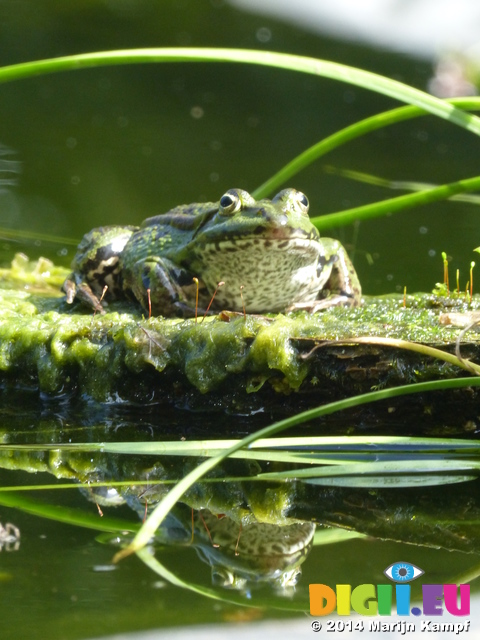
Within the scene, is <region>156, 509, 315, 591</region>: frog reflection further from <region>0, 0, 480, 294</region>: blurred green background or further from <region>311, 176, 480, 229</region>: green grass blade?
<region>0, 0, 480, 294</region>: blurred green background

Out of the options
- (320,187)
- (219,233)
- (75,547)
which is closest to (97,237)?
(219,233)

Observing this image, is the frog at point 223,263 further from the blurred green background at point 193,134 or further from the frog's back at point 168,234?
the blurred green background at point 193,134

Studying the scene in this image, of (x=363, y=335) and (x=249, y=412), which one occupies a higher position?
(x=363, y=335)

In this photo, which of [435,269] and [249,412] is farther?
[435,269]

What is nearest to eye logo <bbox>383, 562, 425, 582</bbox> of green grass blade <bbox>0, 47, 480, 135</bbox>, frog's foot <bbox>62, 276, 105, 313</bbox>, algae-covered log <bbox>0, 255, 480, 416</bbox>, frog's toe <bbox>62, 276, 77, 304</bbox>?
algae-covered log <bbox>0, 255, 480, 416</bbox>

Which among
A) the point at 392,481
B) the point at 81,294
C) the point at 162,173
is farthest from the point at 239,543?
the point at 162,173

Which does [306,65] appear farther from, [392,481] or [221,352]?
[392,481]

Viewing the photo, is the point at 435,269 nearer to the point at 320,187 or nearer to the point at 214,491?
the point at 320,187
